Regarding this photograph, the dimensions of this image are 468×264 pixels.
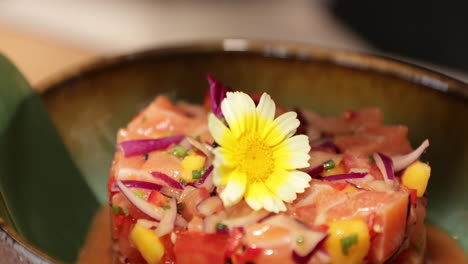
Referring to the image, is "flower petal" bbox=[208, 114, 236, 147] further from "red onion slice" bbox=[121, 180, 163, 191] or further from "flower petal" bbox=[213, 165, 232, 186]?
"red onion slice" bbox=[121, 180, 163, 191]

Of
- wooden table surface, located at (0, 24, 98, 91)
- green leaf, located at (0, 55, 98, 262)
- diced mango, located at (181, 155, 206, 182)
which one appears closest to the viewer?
diced mango, located at (181, 155, 206, 182)

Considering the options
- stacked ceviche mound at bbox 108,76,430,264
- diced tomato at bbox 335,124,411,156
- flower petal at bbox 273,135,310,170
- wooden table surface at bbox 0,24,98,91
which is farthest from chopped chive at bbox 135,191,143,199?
wooden table surface at bbox 0,24,98,91

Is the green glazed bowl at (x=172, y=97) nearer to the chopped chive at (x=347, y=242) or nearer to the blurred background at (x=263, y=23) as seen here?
the chopped chive at (x=347, y=242)

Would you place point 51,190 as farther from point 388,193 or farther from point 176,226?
point 388,193

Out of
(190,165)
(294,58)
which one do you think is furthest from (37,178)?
(294,58)

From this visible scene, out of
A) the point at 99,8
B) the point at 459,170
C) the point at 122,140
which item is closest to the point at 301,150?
the point at 122,140

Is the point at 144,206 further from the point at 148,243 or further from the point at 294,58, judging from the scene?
the point at 294,58
